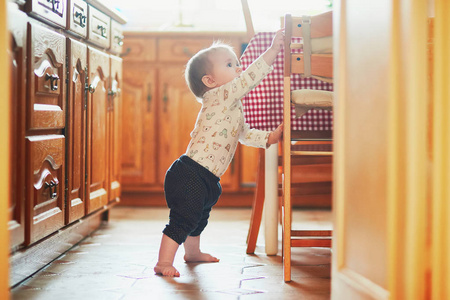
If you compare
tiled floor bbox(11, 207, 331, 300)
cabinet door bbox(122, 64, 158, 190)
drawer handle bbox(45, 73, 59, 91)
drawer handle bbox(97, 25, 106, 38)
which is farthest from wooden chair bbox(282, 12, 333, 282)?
cabinet door bbox(122, 64, 158, 190)

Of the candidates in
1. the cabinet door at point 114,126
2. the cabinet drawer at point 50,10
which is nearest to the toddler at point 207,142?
the cabinet drawer at point 50,10

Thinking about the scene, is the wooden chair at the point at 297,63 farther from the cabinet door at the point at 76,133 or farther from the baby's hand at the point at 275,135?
the cabinet door at the point at 76,133

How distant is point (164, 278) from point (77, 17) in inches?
38.2

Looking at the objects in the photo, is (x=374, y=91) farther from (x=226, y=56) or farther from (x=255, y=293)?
A: (x=226, y=56)

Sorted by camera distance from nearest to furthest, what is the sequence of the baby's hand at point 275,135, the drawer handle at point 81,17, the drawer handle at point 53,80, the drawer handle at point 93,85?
the drawer handle at point 53,80
the baby's hand at point 275,135
the drawer handle at point 81,17
the drawer handle at point 93,85

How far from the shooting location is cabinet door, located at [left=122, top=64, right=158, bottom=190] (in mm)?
3182

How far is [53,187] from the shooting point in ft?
5.71

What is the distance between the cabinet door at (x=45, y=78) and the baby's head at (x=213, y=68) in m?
0.42

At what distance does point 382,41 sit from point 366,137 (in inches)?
8.0

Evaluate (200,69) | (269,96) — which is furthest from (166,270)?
(269,96)

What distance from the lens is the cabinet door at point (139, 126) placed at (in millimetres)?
3182

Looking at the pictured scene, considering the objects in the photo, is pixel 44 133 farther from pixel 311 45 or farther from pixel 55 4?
pixel 311 45

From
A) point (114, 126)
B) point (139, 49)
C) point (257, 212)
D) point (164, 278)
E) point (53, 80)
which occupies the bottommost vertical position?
point (164, 278)

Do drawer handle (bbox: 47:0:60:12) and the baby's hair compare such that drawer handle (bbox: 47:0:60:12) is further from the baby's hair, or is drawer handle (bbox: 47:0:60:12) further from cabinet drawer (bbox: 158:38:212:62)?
cabinet drawer (bbox: 158:38:212:62)
